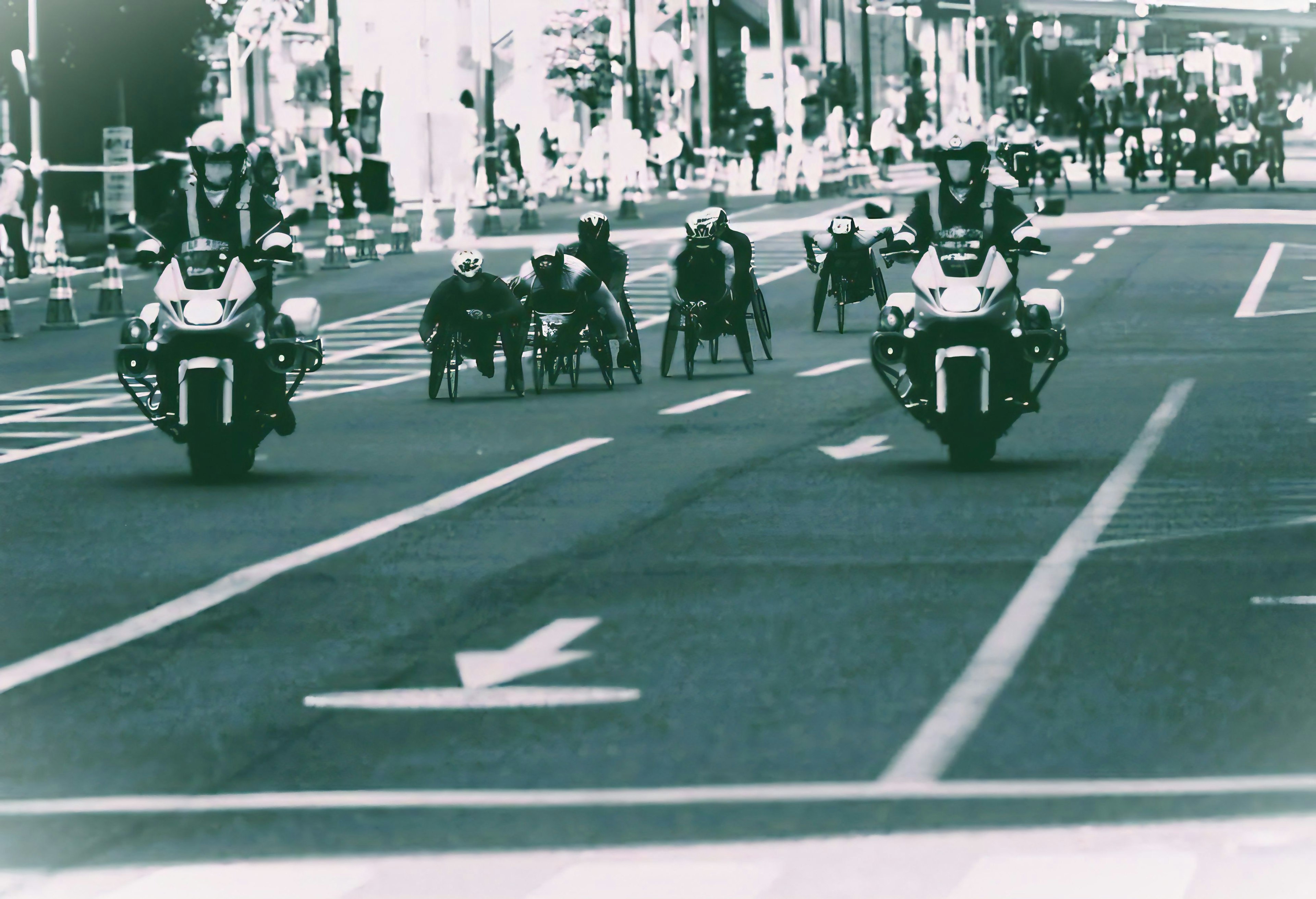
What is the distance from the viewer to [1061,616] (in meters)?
10.6

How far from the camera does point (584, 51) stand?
7738cm

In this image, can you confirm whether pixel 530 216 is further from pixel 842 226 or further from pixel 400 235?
pixel 842 226

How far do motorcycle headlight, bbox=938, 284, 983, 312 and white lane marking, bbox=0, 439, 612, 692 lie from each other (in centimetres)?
235

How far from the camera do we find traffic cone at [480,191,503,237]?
1834 inches

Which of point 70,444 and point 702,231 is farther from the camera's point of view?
point 702,231

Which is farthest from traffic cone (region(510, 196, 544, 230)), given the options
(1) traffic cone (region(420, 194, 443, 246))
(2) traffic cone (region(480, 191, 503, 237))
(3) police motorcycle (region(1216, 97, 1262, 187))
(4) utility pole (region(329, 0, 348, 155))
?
(3) police motorcycle (region(1216, 97, 1262, 187))

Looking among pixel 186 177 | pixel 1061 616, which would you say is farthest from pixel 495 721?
pixel 186 177

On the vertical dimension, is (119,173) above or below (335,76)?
below

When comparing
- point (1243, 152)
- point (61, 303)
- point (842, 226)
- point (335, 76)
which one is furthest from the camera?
point (1243, 152)

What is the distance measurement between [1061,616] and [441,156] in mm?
59656

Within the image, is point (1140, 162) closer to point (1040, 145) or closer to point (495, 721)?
point (1040, 145)

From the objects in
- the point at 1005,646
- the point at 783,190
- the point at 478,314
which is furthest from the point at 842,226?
the point at 783,190

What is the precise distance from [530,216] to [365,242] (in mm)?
7509

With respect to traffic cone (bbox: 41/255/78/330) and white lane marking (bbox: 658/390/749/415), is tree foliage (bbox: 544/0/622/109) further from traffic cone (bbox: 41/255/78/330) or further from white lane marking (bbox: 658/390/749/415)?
white lane marking (bbox: 658/390/749/415)
